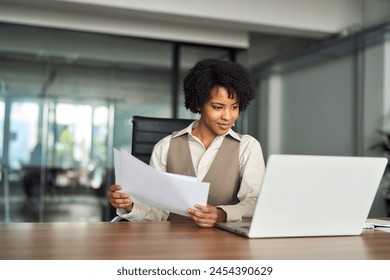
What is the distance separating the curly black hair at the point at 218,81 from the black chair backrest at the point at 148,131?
0.48m

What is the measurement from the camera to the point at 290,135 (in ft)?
26.4

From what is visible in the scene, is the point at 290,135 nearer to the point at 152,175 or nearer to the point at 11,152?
the point at 11,152

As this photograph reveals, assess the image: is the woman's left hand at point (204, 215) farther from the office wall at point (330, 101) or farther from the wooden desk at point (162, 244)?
the office wall at point (330, 101)

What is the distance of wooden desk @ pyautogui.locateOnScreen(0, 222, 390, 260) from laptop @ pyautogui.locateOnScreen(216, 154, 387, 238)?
39mm


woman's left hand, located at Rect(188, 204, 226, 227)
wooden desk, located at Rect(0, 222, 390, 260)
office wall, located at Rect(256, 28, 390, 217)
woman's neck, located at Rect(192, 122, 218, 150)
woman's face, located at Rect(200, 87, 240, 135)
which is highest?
office wall, located at Rect(256, 28, 390, 217)

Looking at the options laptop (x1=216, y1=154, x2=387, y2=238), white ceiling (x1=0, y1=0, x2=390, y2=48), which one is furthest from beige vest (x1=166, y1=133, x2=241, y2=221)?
white ceiling (x1=0, y1=0, x2=390, y2=48)

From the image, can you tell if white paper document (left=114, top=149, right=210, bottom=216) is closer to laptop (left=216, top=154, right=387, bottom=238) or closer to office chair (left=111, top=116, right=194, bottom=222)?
laptop (left=216, top=154, right=387, bottom=238)

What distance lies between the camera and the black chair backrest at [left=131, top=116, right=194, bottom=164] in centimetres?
255

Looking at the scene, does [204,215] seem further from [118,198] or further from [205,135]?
[205,135]

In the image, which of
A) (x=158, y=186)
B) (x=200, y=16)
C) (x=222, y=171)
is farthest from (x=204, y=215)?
(x=200, y=16)

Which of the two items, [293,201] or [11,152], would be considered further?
[11,152]

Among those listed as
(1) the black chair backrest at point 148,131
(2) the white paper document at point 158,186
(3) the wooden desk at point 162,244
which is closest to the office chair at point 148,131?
(1) the black chair backrest at point 148,131
